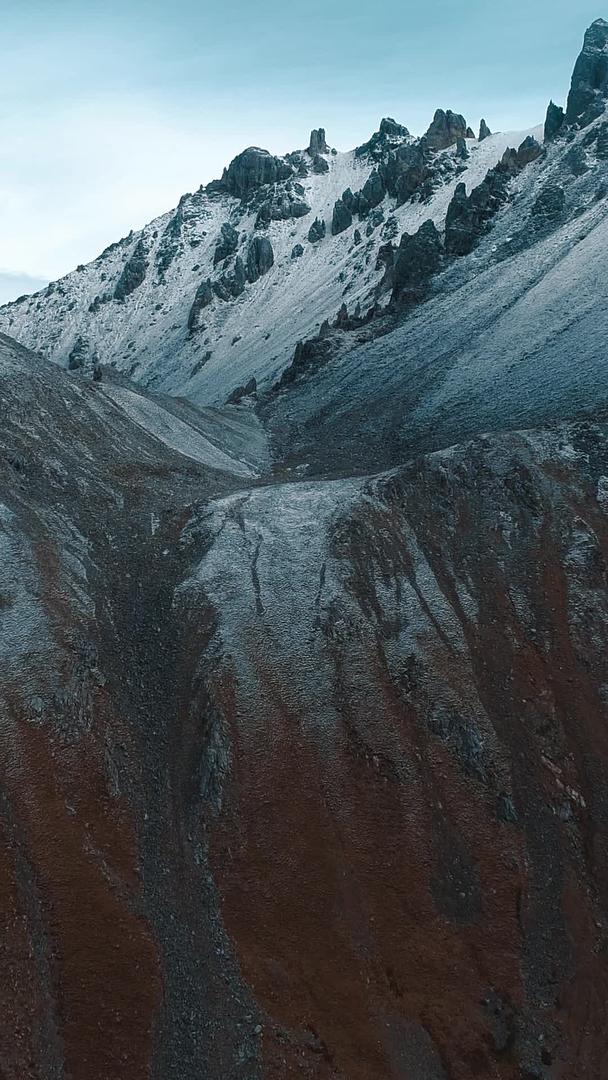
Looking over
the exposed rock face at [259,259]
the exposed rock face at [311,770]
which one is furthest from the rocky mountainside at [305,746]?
the exposed rock face at [259,259]

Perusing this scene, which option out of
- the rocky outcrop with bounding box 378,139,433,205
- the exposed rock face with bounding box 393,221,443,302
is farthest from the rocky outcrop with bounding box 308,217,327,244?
the exposed rock face with bounding box 393,221,443,302

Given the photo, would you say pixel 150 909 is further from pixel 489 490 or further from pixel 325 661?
pixel 489 490

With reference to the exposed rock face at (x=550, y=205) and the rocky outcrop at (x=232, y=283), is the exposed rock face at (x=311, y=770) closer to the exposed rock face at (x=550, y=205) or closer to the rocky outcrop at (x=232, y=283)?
the exposed rock face at (x=550, y=205)

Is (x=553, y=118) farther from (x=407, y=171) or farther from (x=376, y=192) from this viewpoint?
(x=376, y=192)

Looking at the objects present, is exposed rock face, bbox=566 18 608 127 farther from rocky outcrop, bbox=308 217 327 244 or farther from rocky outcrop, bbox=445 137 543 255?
rocky outcrop, bbox=308 217 327 244

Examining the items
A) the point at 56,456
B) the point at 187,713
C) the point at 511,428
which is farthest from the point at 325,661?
the point at 511,428

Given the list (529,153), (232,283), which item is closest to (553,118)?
(529,153)
